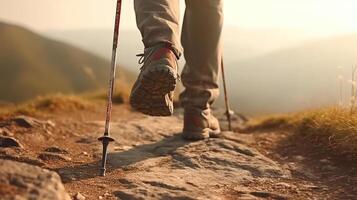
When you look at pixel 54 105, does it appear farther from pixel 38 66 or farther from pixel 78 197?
pixel 38 66

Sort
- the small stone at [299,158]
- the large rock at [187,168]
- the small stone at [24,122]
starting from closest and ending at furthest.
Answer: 1. the large rock at [187,168]
2. the small stone at [299,158]
3. the small stone at [24,122]

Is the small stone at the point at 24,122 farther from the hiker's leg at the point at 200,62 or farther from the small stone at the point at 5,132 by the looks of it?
the hiker's leg at the point at 200,62

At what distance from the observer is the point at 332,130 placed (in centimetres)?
395

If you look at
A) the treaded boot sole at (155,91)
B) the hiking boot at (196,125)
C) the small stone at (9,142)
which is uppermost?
the treaded boot sole at (155,91)

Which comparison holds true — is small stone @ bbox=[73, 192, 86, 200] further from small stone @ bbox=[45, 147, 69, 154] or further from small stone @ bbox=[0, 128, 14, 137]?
small stone @ bbox=[0, 128, 14, 137]

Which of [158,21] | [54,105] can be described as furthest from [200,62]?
[54,105]

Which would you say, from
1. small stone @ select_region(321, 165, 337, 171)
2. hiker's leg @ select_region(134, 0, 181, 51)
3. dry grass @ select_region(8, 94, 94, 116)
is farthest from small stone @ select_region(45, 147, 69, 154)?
dry grass @ select_region(8, 94, 94, 116)

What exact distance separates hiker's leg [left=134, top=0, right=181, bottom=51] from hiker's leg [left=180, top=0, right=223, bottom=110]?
77cm


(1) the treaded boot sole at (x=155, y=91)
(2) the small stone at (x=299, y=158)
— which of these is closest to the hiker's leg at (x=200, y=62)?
(2) the small stone at (x=299, y=158)

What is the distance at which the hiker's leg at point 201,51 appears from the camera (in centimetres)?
383

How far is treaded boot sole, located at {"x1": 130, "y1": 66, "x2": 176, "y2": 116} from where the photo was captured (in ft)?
8.96

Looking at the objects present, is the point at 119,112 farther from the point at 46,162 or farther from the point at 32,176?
the point at 32,176

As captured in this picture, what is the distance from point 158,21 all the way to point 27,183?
1406mm

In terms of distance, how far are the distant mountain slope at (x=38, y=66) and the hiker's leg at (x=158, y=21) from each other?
307ft
